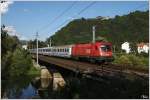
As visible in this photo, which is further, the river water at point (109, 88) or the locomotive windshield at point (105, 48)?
the locomotive windshield at point (105, 48)

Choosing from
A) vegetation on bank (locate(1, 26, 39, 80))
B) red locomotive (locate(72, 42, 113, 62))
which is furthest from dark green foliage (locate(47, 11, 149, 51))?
red locomotive (locate(72, 42, 113, 62))

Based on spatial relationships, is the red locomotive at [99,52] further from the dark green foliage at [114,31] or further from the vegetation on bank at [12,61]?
the dark green foliage at [114,31]

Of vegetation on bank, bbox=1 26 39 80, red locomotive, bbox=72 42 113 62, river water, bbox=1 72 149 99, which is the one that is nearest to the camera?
river water, bbox=1 72 149 99

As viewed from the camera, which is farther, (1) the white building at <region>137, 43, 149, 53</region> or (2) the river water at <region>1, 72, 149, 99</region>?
(1) the white building at <region>137, 43, 149, 53</region>

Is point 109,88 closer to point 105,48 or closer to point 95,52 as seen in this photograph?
point 105,48

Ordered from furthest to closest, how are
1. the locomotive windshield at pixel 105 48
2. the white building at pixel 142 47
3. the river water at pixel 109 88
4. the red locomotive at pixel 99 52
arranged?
the white building at pixel 142 47, the locomotive windshield at pixel 105 48, the red locomotive at pixel 99 52, the river water at pixel 109 88

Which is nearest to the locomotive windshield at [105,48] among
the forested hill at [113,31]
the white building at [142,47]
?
the forested hill at [113,31]

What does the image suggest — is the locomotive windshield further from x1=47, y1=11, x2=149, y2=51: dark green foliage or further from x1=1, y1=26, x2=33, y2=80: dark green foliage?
x1=47, y1=11, x2=149, y2=51: dark green foliage

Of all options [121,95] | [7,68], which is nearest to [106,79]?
[121,95]

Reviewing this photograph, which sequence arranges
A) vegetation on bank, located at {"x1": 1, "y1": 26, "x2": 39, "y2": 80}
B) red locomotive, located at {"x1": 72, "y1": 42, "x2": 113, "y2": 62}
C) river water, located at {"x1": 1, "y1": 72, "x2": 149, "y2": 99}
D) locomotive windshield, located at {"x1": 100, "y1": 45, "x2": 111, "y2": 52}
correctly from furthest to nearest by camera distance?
vegetation on bank, located at {"x1": 1, "y1": 26, "x2": 39, "y2": 80} < locomotive windshield, located at {"x1": 100, "y1": 45, "x2": 111, "y2": 52} < red locomotive, located at {"x1": 72, "y1": 42, "x2": 113, "y2": 62} < river water, located at {"x1": 1, "y1": 72, "x2": 149, "y2": 99}

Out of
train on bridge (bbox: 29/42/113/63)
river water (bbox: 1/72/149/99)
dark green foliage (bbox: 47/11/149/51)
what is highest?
dark green foliage (bbox: 47/11/149/51)

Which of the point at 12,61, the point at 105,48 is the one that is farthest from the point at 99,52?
the point at 12,61

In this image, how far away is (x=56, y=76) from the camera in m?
42.8

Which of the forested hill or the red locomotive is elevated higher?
the forested hill
